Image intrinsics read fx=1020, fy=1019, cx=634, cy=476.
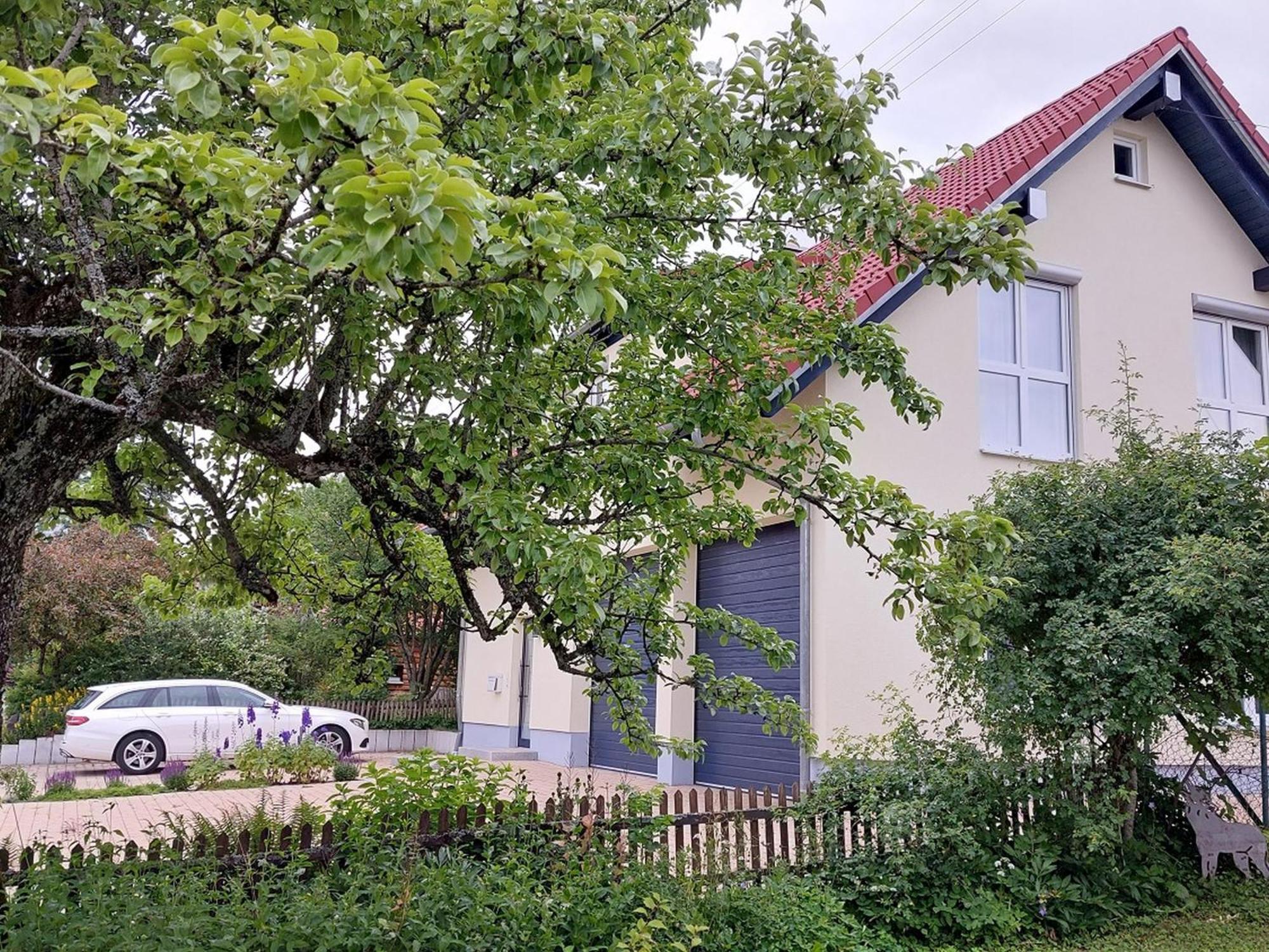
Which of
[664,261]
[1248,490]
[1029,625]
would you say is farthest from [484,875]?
[1248,490]

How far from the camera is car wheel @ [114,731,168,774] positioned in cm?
1546

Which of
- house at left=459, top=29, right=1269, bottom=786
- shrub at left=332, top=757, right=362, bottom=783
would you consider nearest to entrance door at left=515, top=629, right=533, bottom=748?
shrub at left=332, top=757, right=362, bottom=783

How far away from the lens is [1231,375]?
12281mm

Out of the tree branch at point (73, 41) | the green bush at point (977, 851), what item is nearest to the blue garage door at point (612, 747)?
the green bush at point (977, 851)

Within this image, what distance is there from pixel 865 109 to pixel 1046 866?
17.3ft

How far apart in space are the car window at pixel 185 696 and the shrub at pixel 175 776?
131 centimetres

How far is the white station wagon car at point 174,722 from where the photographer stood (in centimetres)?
1534

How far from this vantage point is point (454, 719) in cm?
2148

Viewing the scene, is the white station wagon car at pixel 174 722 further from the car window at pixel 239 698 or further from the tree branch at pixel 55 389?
the tree branch at pixel 55 389

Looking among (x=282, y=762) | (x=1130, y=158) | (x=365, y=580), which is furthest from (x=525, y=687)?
(x=1130, y=158)

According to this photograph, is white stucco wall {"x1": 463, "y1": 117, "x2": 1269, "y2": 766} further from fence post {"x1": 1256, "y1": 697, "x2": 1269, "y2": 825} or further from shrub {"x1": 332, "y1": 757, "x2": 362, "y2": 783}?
shrub {"x1": 332, "y1": 757, "x2": 362, "y2": 783}

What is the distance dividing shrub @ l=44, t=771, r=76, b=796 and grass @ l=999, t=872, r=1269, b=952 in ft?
38.4

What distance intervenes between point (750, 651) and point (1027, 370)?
4415mm

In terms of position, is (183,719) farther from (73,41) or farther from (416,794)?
(73,41)
